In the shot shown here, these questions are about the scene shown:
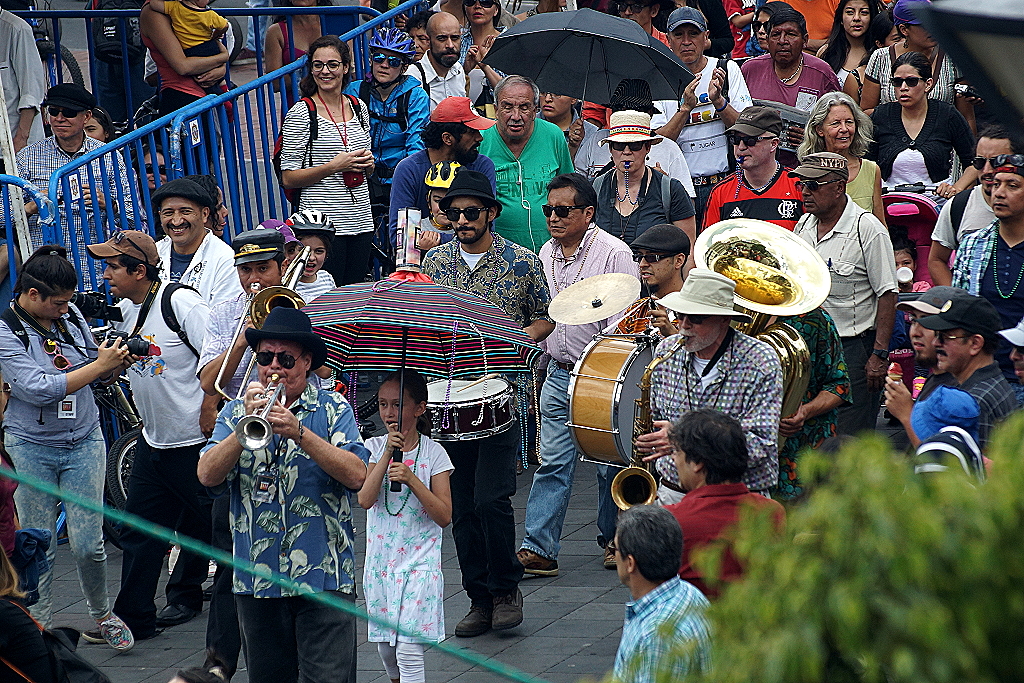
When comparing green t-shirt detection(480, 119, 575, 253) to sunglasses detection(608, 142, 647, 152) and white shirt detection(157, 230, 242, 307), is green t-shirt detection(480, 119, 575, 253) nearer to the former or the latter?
sunglasses detection(608, 142, 647, 152)

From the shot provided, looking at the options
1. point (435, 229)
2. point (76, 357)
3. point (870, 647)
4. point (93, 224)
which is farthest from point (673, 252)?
point (870, 647)

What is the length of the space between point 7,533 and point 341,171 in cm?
478

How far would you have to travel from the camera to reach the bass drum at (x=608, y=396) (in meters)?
6.61

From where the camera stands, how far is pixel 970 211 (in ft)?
26.7

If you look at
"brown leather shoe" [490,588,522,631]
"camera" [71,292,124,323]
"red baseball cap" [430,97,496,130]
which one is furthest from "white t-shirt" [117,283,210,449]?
"red baseball cap" [430,97,496,130]

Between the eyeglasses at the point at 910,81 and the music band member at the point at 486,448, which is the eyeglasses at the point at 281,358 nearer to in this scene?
the music band member at the point at 486,448

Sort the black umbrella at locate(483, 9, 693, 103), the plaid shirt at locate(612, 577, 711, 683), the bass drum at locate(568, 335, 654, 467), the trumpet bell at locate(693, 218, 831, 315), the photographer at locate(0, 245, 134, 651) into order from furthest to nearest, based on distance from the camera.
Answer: the black umbrella at locate(483, 9, 693, 103) → the photographer at locate(0, 245, 134, 651) → the bass drum at locate(568, 335, 654, 467) → the trumpet bell at locate(693, 218, 831, 315) → the plaid shirt at locate(612, 577, 711, 683)

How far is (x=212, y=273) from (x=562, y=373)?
220 cm

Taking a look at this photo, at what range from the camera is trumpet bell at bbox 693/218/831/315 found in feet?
19.7

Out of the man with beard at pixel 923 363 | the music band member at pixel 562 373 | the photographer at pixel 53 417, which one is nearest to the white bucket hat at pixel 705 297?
the man with beard at pixel 923 363

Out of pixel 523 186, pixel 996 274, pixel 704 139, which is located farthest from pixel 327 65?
pixel 996 274

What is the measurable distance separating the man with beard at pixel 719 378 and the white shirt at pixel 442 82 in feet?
19.6

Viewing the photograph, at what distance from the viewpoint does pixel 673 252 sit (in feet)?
23.6

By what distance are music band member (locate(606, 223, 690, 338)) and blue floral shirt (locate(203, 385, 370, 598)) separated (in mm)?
2116
